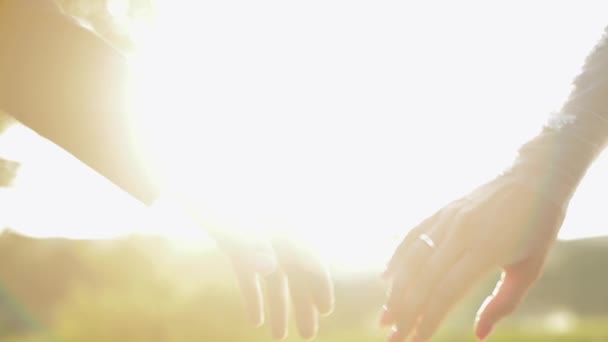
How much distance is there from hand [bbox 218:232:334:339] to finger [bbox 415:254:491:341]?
1.07 ft

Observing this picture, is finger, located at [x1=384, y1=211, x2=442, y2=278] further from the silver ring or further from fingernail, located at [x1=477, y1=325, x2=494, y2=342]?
fingernail, located at [x1=477, y1=325, x2=494, y2=342]

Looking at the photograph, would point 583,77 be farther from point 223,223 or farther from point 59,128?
point 59,128

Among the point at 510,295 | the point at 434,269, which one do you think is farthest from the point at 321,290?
the point at 510,295

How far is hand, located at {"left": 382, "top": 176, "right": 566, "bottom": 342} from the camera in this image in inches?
83.8

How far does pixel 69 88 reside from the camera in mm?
2367

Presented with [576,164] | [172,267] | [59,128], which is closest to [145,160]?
[59,128]

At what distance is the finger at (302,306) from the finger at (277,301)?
0.08m

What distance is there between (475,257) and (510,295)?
0.60ft

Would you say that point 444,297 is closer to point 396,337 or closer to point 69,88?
point 396,337

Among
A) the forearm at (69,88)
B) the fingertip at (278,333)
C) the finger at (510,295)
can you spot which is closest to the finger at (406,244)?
the finger at (510,295)

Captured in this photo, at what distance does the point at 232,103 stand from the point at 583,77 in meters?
1.16

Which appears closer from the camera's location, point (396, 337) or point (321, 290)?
point (321, 290)

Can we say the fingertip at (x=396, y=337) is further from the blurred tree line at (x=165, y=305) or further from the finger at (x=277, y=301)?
the blurred tree line at (x=165, y=305)

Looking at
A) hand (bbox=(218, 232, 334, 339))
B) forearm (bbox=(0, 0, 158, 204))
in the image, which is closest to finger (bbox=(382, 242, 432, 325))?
hand (bbox=(218, 232, 334, 339))
